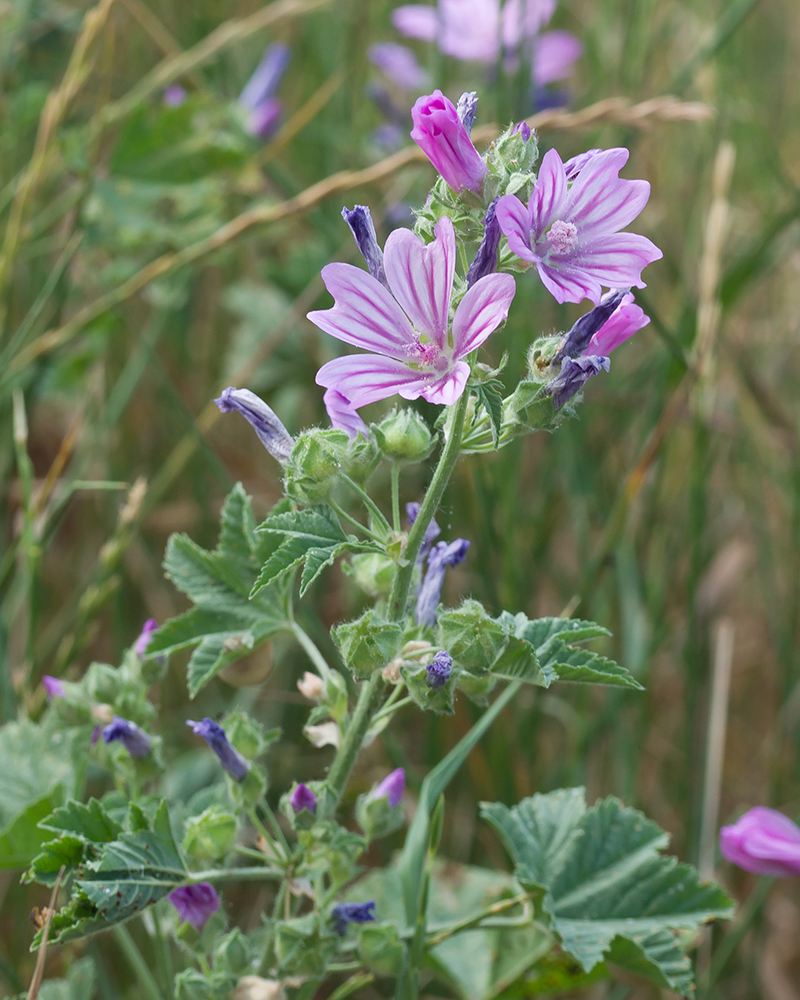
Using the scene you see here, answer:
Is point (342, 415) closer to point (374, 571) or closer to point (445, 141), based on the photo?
point (374, 571)

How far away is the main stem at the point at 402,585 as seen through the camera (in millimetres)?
868

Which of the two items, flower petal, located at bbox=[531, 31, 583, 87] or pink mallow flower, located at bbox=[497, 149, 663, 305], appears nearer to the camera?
pink mallow flower, located at bbox=[497, 149, 663, 305]

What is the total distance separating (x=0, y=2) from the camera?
6.75 feet

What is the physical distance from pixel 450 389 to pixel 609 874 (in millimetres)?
676

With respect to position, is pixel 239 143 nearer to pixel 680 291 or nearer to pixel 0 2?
pixel 0 2

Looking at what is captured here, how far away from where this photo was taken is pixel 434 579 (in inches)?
39.9

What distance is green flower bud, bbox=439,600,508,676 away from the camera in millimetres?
846

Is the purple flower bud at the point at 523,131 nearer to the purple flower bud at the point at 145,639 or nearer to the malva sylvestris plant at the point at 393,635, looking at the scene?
the malva sylvestris plant at the point at 393,635

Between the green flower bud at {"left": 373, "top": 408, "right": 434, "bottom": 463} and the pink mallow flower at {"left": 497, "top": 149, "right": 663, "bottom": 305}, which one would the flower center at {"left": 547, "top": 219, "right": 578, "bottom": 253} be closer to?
the pink mallow flower at {"left": 497, "top": 149, "right": 663, "bottom": 305}

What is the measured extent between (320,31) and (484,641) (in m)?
2.33

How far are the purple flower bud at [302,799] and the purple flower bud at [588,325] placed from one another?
A: 44cm

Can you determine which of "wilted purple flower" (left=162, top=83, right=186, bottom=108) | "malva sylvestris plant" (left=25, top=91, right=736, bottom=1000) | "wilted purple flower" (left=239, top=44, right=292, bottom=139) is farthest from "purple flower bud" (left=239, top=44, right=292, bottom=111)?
"malva sylvestris plant" (left=25, top=91, right=736, bottom=1000)

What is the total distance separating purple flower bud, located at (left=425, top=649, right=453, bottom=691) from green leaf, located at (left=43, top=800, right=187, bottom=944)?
0.28 meters

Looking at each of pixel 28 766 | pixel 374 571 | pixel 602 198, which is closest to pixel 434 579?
pixel 374 571
